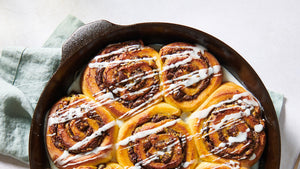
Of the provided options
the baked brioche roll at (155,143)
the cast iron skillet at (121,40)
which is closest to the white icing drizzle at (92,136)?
the baked brioche roll at (155,143)

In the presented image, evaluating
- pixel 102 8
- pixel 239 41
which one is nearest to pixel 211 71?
pixel 239 41

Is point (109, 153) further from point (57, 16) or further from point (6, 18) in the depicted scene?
point (6, 18)

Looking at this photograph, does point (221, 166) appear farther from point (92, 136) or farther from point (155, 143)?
point (92, 136)

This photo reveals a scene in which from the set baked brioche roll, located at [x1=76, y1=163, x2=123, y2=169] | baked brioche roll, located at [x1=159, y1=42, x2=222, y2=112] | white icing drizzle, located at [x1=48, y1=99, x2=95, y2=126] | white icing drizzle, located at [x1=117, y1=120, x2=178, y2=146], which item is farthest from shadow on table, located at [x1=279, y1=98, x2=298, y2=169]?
white icing drizzle, located at [x1=48, y1=99, x2=95, y2=126]

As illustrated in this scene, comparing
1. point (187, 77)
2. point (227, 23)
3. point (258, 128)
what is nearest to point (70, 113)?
point (187, 77)

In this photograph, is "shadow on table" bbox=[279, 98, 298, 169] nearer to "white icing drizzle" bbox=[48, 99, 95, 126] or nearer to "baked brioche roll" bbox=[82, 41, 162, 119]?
"baked brioche roll" bbox=[82, 41, 162, 119]

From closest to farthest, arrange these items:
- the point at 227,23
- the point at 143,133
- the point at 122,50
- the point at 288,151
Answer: the point at 143,133 → the point at 122,50 → the point at 288,151 → the point at 227,23
